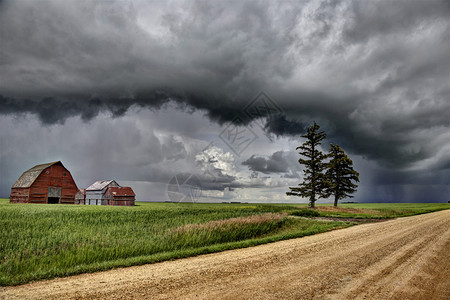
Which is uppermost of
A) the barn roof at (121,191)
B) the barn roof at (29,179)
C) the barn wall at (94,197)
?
the barn roof at (29,179)

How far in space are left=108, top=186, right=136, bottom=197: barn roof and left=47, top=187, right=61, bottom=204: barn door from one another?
9.84 meters

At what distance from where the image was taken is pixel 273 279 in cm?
732

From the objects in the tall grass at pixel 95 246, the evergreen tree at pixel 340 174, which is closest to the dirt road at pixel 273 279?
the tall grass at pixel 95 246

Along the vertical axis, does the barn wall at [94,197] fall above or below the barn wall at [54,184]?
below

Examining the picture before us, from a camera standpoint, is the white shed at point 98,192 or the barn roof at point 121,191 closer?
the barn roof at point 121,191

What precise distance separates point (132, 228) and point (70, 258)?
5.86 m

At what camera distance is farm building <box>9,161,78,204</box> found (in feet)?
173

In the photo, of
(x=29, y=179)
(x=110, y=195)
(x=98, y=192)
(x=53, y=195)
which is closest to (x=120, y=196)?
(x=110, y=195)

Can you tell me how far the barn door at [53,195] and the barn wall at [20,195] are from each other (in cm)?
363

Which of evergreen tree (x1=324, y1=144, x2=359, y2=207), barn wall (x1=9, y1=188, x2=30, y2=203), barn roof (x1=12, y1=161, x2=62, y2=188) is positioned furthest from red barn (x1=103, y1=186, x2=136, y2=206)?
evergreen tree (x1=324, y1=144, x2=359, y2=207)

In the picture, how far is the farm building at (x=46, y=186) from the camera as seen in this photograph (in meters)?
52.7

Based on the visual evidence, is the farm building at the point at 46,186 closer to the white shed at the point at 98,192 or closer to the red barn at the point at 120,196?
the white shed at the point at 98,192

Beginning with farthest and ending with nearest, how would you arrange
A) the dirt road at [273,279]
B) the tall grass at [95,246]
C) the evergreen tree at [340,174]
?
the evergreen tree at [340,174]
the tall grass at [95,246]
the dirt road at [273,279]

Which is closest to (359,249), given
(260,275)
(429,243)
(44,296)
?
(429,243)
